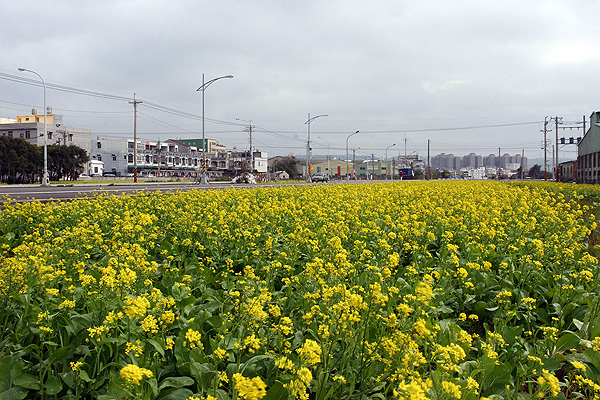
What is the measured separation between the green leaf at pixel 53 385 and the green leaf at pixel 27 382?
2.0 inches

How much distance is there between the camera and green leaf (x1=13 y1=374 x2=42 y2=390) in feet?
8.14

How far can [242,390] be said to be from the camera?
5.97 ft

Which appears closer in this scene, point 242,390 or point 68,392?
point 242,390

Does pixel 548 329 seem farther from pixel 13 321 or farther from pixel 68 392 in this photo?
pixel 13 321

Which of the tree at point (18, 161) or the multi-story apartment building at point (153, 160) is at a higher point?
the multi-story apartment building at point (153, 160)

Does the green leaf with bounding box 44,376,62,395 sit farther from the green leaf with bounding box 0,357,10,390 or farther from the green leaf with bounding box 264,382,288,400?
the green leaf with bounding box 264,382,288,400

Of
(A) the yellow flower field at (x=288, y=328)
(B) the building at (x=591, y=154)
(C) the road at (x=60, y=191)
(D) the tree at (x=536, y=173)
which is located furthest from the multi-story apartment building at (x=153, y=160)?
(A) the yellow flower field at (x=288, y=328)

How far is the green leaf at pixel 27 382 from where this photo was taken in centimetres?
248

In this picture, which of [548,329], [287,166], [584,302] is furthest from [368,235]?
[287,166]

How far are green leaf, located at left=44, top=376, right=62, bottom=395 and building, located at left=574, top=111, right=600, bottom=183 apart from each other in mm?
39555

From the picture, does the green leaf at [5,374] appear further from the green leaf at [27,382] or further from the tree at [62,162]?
the tree at [62,162]

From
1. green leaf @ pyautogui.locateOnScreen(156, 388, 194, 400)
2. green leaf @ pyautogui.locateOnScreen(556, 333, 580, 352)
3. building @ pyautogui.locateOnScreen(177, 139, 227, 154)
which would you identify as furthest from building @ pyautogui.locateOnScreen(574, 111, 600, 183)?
building @ pyautogui.locateOnScreen(177, 139, 227, 154)

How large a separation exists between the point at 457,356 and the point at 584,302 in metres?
A: 2.32

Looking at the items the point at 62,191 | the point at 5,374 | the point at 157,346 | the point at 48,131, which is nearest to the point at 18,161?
the point at 62,191
